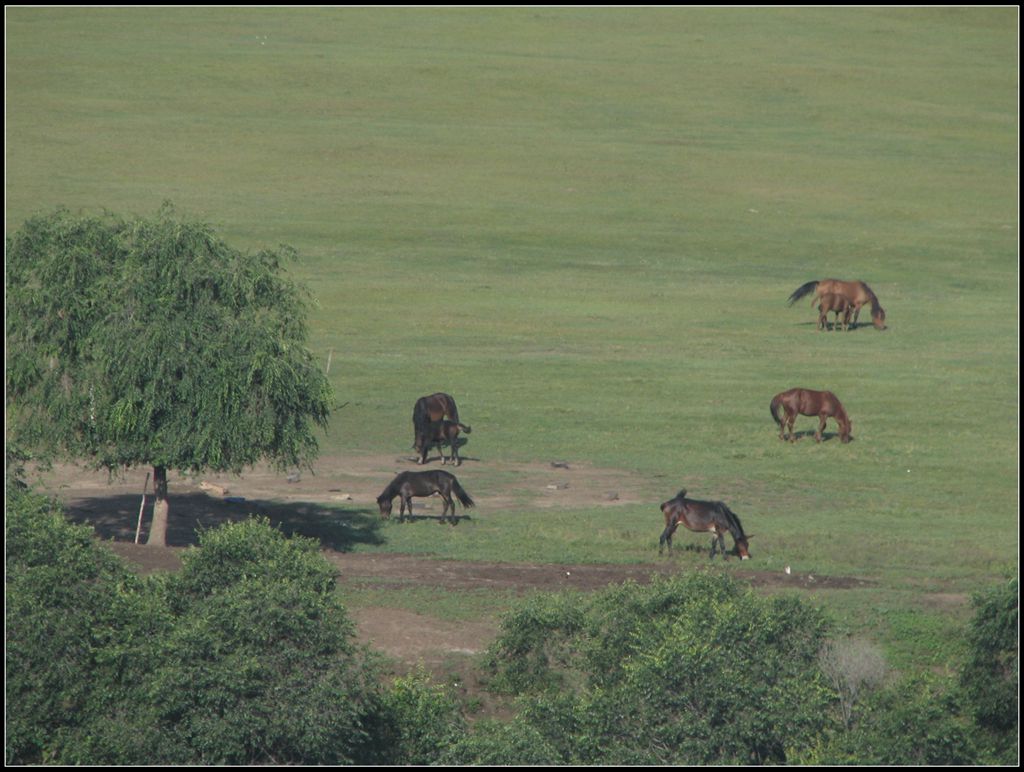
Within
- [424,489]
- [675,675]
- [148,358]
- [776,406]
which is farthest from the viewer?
[776,406]

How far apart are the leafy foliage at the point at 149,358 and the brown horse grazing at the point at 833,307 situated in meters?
24.0

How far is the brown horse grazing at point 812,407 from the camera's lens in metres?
30.5

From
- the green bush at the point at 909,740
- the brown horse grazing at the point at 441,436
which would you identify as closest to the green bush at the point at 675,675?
the green bush at the point at 909,740

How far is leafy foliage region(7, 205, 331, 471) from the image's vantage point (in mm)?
22016

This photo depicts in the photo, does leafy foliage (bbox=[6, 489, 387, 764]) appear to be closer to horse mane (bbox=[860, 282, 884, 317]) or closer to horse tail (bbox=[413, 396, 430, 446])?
horse tail (bbox=[413, 396, 430, 446])

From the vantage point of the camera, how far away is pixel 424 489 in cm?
2439

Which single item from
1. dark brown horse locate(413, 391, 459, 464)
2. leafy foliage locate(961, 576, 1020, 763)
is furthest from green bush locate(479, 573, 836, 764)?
dark brown horse locate(413, 391, 459, 464)

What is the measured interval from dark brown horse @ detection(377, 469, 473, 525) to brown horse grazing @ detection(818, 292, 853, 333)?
21.5 meters

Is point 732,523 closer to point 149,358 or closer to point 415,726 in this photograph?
point 415,726

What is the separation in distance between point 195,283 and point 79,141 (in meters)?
45.1

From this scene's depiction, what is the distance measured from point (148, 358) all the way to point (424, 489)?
4.78 metres

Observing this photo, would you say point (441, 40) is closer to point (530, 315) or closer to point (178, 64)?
point (178, 64)

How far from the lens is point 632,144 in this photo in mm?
70812

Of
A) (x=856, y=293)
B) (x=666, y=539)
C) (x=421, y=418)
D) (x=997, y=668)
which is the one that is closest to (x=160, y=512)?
(x=421, y=418)
